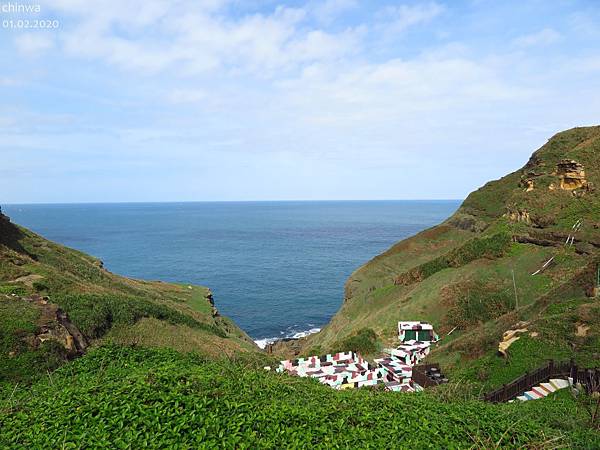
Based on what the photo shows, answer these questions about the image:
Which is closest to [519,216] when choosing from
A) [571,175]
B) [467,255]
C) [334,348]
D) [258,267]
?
[571,175]

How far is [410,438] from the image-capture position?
318 inches

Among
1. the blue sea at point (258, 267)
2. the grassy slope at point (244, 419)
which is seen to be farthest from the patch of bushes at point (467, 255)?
the grassy slope at point (244, 419)

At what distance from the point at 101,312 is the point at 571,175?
4519 centimetres

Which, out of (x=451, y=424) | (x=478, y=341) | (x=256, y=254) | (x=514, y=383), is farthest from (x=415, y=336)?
(x=256, y=254)

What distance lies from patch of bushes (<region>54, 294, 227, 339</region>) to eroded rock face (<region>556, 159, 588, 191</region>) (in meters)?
41.5

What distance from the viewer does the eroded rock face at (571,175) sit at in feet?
128

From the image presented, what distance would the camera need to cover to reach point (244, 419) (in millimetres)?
7871

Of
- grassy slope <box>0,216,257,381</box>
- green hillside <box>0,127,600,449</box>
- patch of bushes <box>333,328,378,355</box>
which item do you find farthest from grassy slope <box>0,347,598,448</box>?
patch of bushes <box>333,328,378,355</box>

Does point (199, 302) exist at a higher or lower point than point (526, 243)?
lower

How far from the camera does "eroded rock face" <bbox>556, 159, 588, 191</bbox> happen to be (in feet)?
128

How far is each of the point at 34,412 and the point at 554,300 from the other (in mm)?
26536

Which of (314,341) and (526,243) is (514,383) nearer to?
(526,243)

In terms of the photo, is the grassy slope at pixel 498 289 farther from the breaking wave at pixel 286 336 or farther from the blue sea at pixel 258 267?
the blue sea at pixel 258 267

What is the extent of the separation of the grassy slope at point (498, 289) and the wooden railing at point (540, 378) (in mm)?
1248
